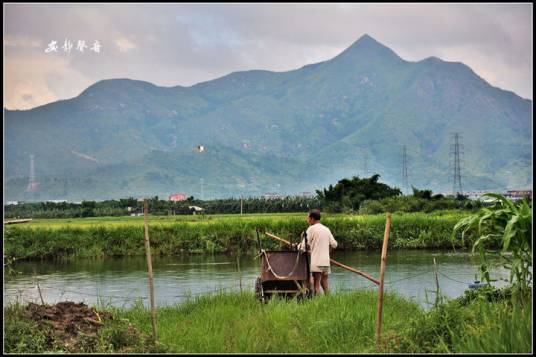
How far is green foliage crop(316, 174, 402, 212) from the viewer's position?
35.8 meters

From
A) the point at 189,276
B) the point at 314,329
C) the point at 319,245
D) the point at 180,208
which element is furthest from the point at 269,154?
the point at 314,329

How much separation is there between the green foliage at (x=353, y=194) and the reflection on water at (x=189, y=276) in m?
13.2

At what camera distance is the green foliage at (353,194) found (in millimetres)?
35750

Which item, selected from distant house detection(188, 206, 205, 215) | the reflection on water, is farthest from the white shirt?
distant house detection(188, 206, 205, 215)

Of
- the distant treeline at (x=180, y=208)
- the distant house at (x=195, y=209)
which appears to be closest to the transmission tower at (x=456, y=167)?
the distant treeline at (x=180, y=208)

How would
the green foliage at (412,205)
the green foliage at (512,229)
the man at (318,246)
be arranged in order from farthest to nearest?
1. the green foliage at (412,205)
2. the man at (318,246)
3. the green foliage at (512,229)

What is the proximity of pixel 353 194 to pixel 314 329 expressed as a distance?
29.5 m

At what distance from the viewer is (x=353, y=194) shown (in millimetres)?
36562

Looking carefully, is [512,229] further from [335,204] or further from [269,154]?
[269,154]

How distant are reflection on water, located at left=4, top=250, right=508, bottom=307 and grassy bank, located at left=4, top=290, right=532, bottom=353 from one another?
3546 millimetres

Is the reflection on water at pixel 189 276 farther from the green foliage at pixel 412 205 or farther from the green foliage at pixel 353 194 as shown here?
the green foliage at pixel 353 194

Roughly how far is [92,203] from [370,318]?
44918 mm

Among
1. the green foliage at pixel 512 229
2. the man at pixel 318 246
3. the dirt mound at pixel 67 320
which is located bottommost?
the dirt mound at pixel 67 320

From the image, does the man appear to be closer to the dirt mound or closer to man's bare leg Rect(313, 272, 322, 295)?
man's bare leg Rect(313, 272, 322, 295)
